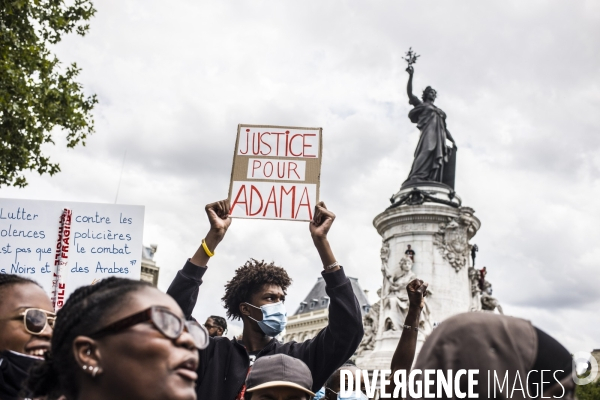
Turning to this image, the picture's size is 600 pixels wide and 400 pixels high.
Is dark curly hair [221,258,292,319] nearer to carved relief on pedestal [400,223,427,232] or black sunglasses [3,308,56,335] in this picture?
black sunglasses [3,308,56,335]

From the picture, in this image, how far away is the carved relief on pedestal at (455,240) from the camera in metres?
18.1

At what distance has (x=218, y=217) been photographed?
4.02 meters

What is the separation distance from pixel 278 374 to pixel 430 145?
17594mm

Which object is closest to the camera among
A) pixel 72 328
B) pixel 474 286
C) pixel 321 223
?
pixel 72 328

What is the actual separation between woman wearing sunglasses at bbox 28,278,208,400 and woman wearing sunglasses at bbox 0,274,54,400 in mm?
634

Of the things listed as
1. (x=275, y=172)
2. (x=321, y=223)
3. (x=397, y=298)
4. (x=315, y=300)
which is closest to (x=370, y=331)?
(x=397, y=298)

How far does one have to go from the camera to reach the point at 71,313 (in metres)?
1.98

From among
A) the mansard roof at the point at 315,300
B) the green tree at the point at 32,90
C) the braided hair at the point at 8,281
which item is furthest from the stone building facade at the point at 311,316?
the braided hair at the point at 8,281

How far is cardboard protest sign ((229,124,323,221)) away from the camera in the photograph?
5.20m

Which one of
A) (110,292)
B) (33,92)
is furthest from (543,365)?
(33,92)

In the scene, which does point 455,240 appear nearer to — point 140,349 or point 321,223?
point 321,223

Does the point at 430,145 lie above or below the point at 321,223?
above

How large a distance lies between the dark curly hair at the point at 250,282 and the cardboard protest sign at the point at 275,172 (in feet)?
2.95

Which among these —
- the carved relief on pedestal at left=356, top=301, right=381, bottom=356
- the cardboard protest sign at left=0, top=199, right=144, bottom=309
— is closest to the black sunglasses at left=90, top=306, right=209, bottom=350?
the cardboard protest sign at left=0, top=199, right=144, bottom=309
